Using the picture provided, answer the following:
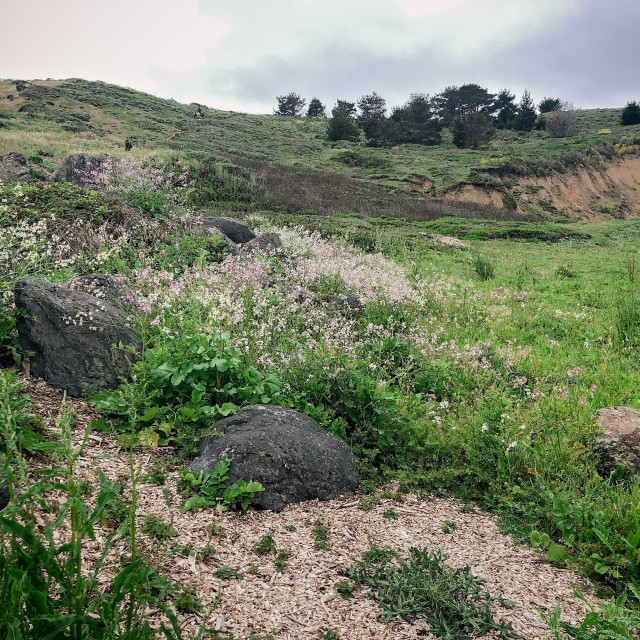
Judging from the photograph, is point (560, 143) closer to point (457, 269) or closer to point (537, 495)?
point (457, 269)

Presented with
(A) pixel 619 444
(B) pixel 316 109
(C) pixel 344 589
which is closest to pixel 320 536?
Result: (C) pixel 344 589

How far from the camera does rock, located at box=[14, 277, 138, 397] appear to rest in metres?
4.33

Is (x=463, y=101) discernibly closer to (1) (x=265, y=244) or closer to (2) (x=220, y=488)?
(1) (x=265, y=244)

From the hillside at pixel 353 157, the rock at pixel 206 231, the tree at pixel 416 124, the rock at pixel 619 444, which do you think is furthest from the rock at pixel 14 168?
the tree at pixel 416 124

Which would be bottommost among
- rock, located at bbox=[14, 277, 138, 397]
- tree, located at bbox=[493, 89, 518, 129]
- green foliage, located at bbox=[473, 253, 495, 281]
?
rock, located at bbox=[14, 277, 138, 397]

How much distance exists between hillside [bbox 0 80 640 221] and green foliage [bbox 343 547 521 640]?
2252cm

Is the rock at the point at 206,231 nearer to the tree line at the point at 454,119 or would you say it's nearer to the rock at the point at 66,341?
the rock at the point at 66,341

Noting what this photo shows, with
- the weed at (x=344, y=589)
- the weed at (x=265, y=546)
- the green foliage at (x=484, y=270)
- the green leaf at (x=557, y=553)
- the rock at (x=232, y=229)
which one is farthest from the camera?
the green foliage at (x=484, y=270)

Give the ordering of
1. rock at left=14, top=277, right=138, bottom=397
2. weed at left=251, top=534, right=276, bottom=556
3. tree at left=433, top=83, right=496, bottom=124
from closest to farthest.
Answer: weed at left=251, top=534, right=276, bottom=556 → rock at left=14, top=277, right=138, bottom=397 → tree at left=433, top=83, right=496, bottom=124

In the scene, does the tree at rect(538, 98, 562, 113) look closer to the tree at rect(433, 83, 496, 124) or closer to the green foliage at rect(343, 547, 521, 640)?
the tree at rect(433, 83, 496, 124)

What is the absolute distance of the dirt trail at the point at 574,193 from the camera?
133ft

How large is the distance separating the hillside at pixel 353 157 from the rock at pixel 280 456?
21.2 m

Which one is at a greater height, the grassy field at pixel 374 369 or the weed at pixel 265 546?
the grassy field at pixel 374 369

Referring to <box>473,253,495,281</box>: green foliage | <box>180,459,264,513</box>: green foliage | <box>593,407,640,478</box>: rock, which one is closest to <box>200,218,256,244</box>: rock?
<box>473,253,495,281</box>: green foliage
